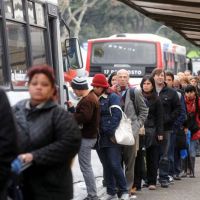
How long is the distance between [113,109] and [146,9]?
2.46 meters

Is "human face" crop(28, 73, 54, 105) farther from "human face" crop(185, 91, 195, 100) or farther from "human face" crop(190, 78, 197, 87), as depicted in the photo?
"human face" crop(190, 78, 197, 87)

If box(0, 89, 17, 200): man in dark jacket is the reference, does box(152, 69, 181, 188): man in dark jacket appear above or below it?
below

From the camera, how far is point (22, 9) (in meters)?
10.3

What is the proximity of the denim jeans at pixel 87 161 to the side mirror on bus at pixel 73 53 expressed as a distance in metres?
2.93

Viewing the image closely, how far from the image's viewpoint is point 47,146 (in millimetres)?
5559

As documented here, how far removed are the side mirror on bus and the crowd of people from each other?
748 mm

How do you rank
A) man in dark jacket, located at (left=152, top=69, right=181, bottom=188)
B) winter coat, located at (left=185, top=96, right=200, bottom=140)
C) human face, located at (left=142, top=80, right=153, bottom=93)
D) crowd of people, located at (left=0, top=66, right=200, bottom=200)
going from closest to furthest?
1. crowd of people, located at (left=0, top=66, right=200, bottom=200)
2. human face, located at (left=142, top=80, right=153, bottom=93)
3. man in dark jacket, located at (left=152, top=69, right=181, bottom=188)
4. winter coat, located at (left=185, top=96, right=200, bottom=140)

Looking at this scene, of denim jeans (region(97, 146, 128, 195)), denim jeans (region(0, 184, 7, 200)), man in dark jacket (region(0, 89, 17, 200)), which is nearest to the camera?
man in dark jacket (region(0, 89, 17, 200))

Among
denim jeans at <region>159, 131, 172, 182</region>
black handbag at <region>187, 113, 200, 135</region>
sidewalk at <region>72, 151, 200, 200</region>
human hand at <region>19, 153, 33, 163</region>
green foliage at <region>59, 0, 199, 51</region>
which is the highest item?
green foliage at <region>59, 0, 199, 51</region>

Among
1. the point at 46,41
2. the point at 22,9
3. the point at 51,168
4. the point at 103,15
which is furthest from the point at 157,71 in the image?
the point at 103,15

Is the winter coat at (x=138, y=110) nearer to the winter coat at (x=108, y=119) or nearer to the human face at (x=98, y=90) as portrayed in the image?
the winter coat at (x=108, y=119)

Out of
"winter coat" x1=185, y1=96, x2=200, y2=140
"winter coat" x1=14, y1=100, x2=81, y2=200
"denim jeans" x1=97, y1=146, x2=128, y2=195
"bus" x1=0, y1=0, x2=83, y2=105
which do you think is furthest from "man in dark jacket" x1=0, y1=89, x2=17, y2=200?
"winter coat" x1=185, y1=96, x2=200, y2=140

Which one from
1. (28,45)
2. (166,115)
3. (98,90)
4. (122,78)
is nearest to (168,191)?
(166,115)

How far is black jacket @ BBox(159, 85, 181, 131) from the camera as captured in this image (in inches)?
512
